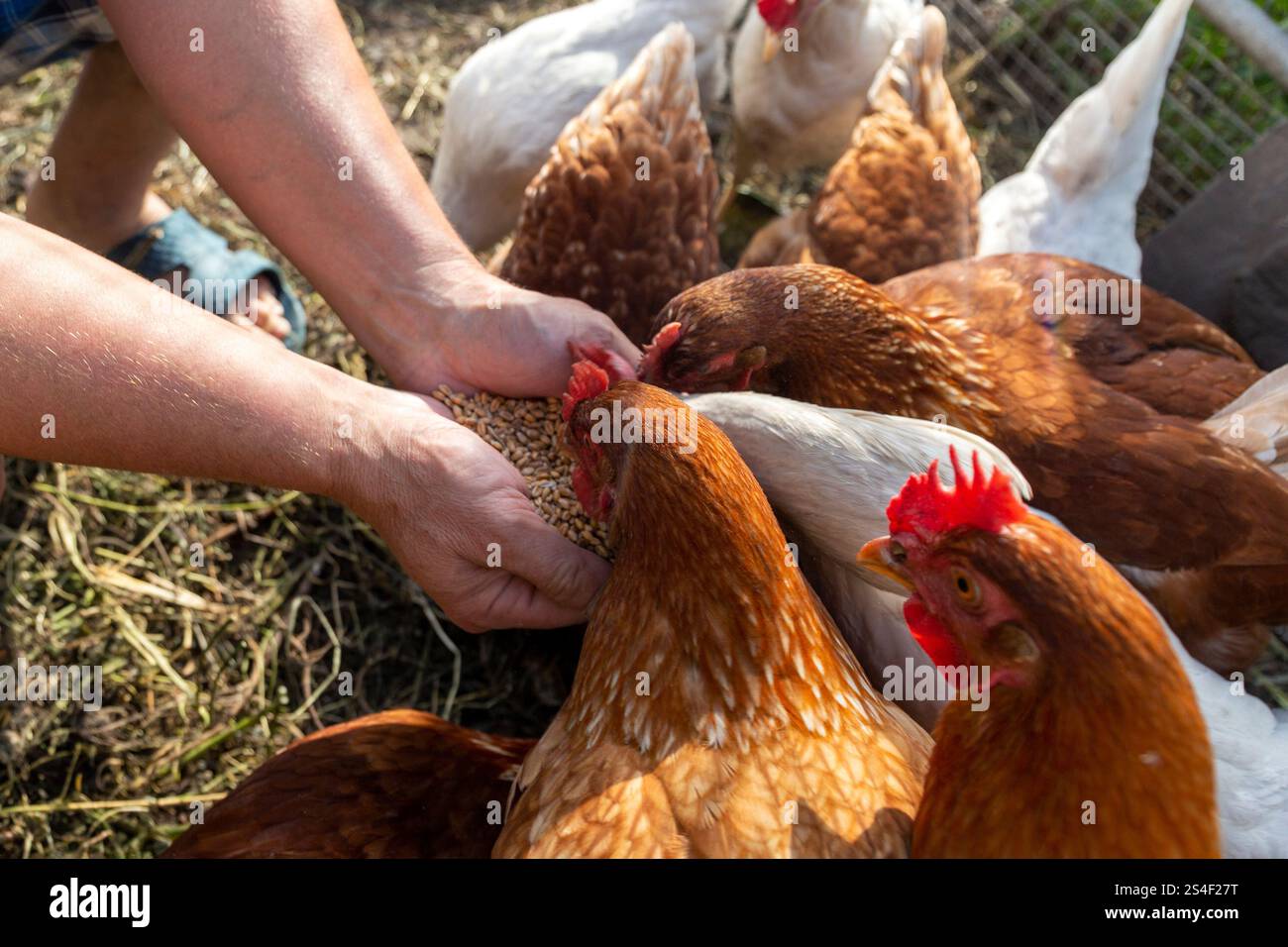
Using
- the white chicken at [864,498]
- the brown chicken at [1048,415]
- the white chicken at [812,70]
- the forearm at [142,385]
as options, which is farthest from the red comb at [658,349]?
the white chicken at [812,70]

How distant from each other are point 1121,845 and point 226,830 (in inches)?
46.8

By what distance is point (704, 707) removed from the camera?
1250 millimetres

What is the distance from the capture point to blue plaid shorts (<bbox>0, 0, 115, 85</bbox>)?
1.72m

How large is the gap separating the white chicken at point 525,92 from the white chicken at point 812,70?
0.74ft

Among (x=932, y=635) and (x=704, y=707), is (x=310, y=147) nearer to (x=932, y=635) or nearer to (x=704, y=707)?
(x=704, y=707)

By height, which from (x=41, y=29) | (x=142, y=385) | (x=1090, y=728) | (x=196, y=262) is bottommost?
(x=1090, y=728)

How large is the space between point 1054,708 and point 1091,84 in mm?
2695

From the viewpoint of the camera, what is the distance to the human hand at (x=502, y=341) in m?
1.70

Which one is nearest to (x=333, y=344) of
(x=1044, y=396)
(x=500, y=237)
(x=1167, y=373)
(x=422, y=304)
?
(x=500, y=237)

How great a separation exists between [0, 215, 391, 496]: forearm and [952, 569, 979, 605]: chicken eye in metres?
0.87

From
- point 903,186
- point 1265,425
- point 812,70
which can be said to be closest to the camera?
point 1265,425

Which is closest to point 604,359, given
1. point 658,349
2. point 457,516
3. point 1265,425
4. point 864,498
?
point 658,349

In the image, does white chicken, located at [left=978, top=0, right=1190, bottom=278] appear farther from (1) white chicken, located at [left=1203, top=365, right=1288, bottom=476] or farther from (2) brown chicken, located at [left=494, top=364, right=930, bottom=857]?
(2) brown chicken, located at [left=494, top=364, right=930, bottom=857]

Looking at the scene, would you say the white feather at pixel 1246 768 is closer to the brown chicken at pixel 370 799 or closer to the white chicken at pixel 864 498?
the white chicken at pixel 864 498
